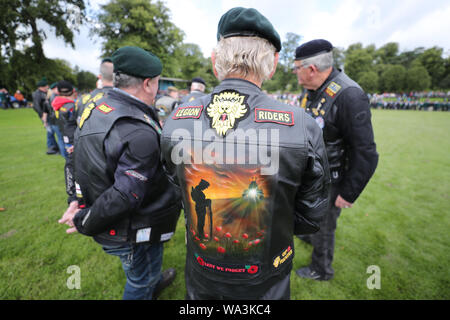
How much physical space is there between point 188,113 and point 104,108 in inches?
32.6

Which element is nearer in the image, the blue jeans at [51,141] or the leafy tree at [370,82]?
the blue jeans at [51,141]

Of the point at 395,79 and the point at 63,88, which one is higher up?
the point at 395,79

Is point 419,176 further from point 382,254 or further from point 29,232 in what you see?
point 29,232

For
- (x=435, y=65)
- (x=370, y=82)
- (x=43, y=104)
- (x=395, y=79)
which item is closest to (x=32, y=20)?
(x=43, y=104)

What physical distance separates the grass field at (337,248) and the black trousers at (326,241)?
208 mm

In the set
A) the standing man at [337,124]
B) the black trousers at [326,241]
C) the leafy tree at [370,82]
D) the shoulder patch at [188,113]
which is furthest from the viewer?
the leafy tree at [370,82]

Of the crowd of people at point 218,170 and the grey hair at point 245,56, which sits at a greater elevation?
the grey hair at point 245,56

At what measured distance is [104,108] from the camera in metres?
1.65

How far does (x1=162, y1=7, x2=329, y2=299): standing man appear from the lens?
1150 mm

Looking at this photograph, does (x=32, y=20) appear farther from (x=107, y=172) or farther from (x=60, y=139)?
(x=107, y=172)

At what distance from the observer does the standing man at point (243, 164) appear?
1150 mm

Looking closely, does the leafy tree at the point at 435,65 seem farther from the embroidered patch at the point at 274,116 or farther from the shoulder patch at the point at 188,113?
the shoulder patch at the point at 188,113

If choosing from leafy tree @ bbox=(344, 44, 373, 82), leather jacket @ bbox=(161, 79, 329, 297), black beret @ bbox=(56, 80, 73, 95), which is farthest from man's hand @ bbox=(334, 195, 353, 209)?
leafy tree @ bbox=(344, 44, 373, 82)

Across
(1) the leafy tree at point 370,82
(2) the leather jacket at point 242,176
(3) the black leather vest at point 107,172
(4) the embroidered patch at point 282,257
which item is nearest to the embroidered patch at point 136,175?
(3) the black leather vest at point 107,172
